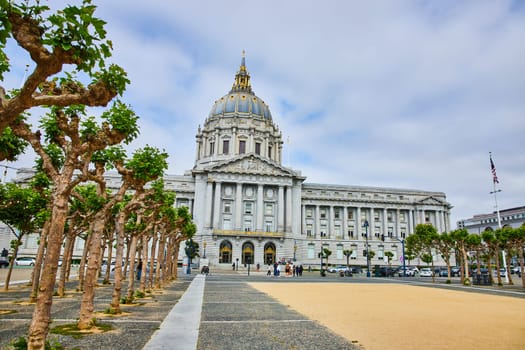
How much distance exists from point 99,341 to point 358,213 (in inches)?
3581

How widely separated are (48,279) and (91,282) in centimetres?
379

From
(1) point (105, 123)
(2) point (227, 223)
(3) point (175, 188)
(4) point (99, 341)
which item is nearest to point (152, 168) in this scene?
(1) point (105, 123)

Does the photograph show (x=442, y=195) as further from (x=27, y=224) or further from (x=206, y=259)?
(x=27, y=224)

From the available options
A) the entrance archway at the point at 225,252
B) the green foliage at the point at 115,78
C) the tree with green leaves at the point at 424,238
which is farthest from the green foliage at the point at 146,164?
the entrance archway at the point at 225,252

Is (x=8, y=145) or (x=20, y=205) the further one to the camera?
(x=20, y=205)

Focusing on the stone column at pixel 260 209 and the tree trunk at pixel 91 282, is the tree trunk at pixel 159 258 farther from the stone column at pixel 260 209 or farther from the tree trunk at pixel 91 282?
the stone column at pixel 260 209

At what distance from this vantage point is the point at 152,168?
1538cm

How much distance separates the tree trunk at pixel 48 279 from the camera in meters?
7.43

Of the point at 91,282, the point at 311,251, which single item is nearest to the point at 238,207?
the point at 311,251

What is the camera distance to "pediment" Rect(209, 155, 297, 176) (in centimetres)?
8281

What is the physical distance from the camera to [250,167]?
274 ft

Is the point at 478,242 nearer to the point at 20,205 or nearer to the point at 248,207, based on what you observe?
the point at 20,205

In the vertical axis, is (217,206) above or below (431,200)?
below

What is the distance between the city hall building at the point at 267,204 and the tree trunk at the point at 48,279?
219 feet
